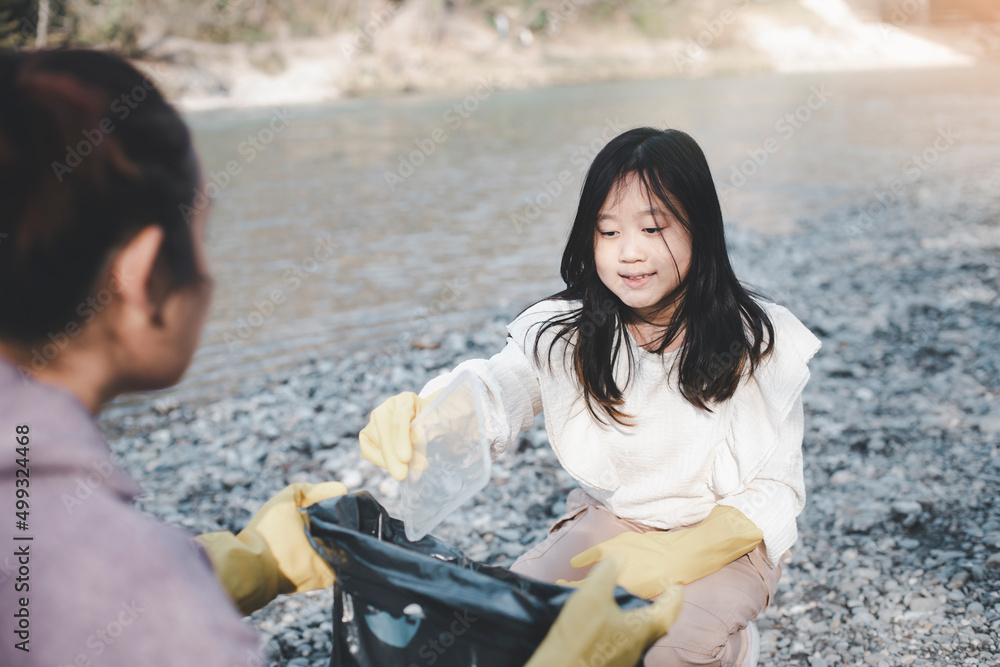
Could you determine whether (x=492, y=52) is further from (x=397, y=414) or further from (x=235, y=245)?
(x=397, y=414)

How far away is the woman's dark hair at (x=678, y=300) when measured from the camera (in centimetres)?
210

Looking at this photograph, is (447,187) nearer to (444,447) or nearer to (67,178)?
(444,447)

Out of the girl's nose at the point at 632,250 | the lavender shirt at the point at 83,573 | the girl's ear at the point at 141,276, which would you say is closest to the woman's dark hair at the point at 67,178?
the girl's ear at the point at 141,276

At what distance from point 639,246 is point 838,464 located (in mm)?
2244

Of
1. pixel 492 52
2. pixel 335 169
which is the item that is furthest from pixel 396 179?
pixel 492 52

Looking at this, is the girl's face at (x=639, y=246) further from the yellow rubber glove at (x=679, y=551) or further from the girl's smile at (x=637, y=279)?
the yellow rubber glove at (x=679, y=551)

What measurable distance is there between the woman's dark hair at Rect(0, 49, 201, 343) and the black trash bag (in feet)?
2.18

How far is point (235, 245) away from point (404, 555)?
9194mm

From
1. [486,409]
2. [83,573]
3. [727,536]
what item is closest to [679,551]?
[727,536]

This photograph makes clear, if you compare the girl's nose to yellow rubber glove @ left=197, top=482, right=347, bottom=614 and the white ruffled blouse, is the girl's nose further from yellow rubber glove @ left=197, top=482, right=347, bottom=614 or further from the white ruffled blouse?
yellow rubber glove @ left=197, top=482, right=347, bottom=614

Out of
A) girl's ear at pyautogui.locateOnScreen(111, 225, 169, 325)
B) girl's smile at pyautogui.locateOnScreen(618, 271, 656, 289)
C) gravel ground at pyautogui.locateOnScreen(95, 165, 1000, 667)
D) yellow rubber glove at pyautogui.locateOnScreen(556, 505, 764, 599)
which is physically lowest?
gravel ground at pyautogui.locateOnScreen(95, 165, 1000, 667)

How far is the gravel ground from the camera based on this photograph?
2664mm

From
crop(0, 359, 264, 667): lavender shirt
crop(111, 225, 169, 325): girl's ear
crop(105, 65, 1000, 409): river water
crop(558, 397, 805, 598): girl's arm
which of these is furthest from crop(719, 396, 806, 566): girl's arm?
crop(105, 65, 1000, 409): river water

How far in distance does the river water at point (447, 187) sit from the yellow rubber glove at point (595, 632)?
4.89 metres
